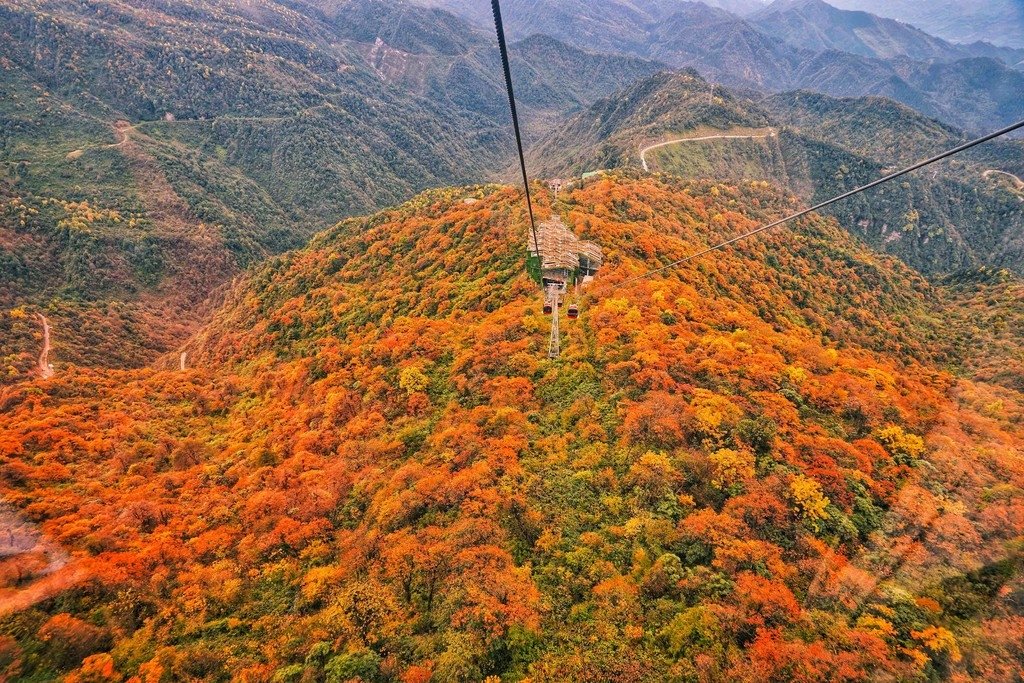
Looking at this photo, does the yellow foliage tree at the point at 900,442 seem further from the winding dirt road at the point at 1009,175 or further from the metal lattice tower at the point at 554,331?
the winding dirt road at the point at 1009,175

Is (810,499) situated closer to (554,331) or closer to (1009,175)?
(554,331)

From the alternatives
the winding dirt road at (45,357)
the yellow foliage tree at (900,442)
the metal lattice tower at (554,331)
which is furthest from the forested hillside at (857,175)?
the winding dirt road at (45,357)

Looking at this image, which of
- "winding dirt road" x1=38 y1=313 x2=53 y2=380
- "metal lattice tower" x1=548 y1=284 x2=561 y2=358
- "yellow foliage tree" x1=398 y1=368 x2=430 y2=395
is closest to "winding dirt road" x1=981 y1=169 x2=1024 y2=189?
"metal lattice tower" x1=548 y1=284 x2=561 y2=358

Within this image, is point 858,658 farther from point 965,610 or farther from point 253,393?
point 253,393

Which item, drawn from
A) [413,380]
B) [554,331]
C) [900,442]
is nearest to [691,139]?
[554,331]

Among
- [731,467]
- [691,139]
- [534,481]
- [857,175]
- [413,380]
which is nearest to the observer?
[731,467]

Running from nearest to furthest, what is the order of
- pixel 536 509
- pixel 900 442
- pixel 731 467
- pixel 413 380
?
pixel 731 467 < pixel 536 509 < pixel 900 442 < pixel 413 380
